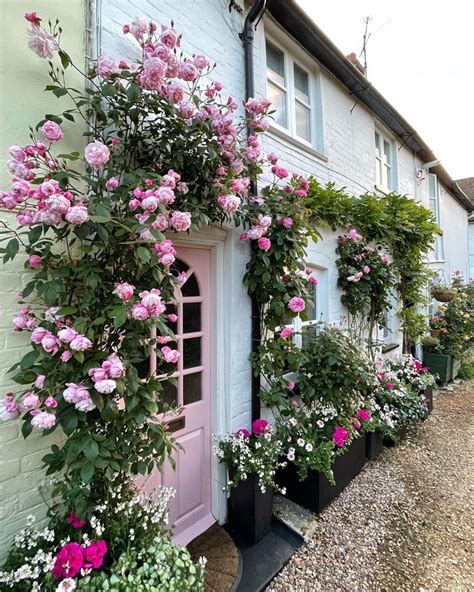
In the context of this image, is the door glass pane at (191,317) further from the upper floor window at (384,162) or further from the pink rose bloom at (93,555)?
the upper floor window at (384,162)

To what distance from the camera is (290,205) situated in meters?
3.02

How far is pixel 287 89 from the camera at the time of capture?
413 cm

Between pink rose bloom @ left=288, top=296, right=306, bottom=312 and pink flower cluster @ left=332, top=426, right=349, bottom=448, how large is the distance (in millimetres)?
1497

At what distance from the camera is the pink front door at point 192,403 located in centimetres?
275

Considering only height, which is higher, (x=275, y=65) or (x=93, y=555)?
(x=275, y=65)

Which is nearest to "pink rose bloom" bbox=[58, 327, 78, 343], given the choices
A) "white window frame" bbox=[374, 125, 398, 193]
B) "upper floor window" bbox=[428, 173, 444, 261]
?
"white window frame" bbox=[374, 125, 398, 193]

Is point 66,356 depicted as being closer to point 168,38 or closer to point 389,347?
point 168,38

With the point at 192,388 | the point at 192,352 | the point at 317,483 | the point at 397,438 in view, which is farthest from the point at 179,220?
the point at 397,438

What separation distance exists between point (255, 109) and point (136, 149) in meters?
1.00

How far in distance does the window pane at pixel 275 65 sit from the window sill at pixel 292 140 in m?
0.75

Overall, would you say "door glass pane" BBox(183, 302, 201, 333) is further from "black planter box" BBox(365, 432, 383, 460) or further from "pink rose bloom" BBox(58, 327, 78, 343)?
"black planter box" BBox(365, 432, 383, 460)

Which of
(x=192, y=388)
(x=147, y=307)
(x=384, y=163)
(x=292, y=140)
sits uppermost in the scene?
(x=384, y=163)

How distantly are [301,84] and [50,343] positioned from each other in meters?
4.97

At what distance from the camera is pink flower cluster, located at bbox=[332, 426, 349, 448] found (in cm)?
324
